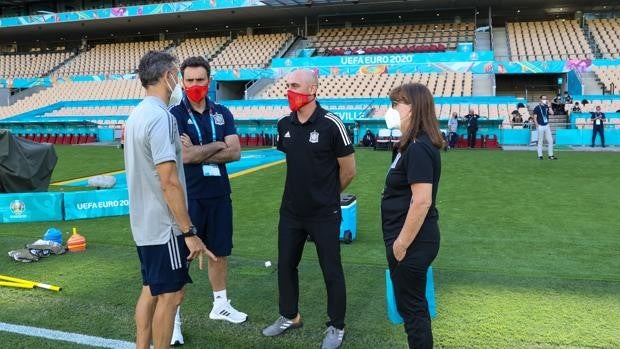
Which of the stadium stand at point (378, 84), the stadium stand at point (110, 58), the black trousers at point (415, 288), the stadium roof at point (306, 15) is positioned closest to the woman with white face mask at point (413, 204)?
the black trousers at point (415, 288)

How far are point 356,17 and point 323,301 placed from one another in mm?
34982

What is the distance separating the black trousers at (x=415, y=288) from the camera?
2857 mm

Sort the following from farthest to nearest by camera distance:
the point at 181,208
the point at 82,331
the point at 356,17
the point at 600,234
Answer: the point at 356,17 < the point at 600,234 < the point at 82,331 < the point at 181,208

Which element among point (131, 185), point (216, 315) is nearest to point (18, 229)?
point (216, 315)

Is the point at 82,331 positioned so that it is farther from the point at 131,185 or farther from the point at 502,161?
the point at 502,161

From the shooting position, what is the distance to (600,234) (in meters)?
6.36

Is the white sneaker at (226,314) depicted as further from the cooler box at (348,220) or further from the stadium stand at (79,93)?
the stadium stand at (79,93)

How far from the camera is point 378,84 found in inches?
1074

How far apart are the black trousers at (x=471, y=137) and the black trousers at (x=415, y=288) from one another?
17156 mm

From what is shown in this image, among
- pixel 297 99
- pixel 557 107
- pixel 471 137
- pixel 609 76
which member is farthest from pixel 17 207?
pixel 609 76

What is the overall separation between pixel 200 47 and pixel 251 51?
519 centimetres

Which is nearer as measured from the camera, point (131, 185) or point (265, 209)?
point (131, 185)

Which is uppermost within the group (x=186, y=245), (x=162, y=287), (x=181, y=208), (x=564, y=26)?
(x=564, y=26)

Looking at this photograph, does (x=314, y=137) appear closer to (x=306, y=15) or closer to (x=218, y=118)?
(x=218, y=118)
